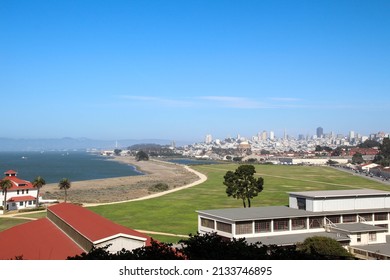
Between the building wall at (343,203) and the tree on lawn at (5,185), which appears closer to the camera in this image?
the building wall at (343,203)

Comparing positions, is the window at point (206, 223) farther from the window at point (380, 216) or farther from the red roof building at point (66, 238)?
the window at point (380, 216)

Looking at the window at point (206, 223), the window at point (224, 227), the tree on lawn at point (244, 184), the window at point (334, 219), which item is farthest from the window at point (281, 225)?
the tree on lawn at point (244, 184)

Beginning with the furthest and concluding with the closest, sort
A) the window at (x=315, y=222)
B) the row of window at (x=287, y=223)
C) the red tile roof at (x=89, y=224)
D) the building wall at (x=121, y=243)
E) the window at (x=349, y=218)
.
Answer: the window at (x=349, y=218), the window at (x=315, y=222), the row of window at (x=287, y=223), the red tile roof at (x=89, y=224), the building wall at (x=121, y=243)

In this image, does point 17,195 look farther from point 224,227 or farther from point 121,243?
point 121,243

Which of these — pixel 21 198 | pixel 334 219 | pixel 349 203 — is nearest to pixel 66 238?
pixel 334 219

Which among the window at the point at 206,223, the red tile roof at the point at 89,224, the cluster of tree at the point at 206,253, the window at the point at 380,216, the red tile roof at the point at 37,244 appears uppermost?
the cluster of tree at the point at 206,253

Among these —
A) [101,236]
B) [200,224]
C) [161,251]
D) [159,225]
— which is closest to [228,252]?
[161,251]

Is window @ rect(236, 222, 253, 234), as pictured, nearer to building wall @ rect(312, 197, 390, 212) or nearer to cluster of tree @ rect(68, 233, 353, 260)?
building wall @ rect(312, 197, 390, 212)

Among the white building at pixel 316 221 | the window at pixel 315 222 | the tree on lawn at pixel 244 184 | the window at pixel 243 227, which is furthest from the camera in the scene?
the tree on lawn at pixel 244 184

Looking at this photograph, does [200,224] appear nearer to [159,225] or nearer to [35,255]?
[159,225]

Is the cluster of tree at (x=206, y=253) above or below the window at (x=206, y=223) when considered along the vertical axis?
above

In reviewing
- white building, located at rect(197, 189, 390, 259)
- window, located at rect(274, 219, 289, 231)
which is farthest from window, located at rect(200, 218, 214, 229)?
window, located at rect(274, 219, 289, 231)
